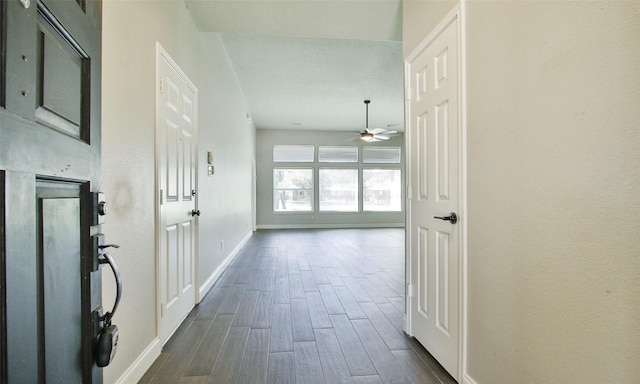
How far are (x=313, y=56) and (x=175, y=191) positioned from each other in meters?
2.97

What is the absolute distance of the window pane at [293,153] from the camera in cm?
990

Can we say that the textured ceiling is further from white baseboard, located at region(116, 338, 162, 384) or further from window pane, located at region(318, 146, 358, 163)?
white baseboard, located at region(116, 338, 162, 384)

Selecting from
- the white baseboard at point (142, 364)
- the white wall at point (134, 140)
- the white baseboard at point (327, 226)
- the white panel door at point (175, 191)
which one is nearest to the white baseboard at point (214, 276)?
the white panel door at point (175, 191)

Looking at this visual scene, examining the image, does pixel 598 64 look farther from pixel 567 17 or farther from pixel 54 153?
pixel 54 153

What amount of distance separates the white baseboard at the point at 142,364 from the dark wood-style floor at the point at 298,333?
0.13ft

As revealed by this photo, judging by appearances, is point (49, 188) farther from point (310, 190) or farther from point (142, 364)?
point (310, 190)

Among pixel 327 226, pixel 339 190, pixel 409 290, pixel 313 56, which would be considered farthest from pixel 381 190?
pixel 409 290

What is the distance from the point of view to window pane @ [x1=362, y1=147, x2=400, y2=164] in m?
10.2

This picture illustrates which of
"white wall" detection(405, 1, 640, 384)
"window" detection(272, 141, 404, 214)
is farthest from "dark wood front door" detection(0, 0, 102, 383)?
"window" detection(272, 141, 404, 214)

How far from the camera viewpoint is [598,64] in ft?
3.27

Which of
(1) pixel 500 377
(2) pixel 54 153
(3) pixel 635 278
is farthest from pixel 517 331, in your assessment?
(2) pixel 54 153

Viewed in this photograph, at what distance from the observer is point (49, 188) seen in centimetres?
73

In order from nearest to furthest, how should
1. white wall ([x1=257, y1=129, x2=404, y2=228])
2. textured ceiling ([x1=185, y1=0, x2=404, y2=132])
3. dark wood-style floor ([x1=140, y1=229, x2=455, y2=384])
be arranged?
dark wood-style floor ([x1=140, y1=229, x2=455, y2=384]), textured ceiling ([x1=185, y1=0, x2=404, y2=132]), white wall ([x1=257, y1=129, x2=404, y2=228])

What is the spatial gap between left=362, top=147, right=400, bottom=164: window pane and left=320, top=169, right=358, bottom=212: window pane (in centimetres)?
60
